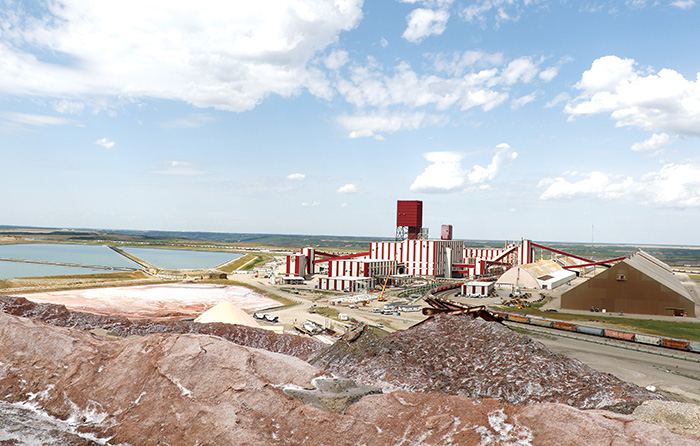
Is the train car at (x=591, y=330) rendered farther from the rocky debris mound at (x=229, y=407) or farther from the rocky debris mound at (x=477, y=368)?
Answer: the rocky debris mound at (x=229, y=407)

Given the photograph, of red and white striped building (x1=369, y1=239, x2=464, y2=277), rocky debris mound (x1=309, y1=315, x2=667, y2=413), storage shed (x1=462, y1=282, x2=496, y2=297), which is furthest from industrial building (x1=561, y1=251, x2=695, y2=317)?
rocky debris mound (x1=309, y1=315, x2=667, y2=413)

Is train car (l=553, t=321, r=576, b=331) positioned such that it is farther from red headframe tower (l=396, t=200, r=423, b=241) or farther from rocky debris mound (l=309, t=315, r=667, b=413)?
red headframe tower (l=396, t=200, r=423, b=241)

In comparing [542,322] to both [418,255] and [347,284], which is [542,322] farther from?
[418,255]

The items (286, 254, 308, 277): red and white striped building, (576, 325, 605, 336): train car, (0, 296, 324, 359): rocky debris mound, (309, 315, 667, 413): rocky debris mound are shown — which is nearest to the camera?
(309, 315, 667, 413): rocky debris mound

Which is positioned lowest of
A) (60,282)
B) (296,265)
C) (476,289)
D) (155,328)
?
(60,282)

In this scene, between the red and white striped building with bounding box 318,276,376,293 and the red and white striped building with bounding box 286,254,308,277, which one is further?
the red and white striped building with bounding box 286,254,308,277

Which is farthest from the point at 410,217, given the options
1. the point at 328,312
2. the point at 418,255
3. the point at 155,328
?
the point at 155,328

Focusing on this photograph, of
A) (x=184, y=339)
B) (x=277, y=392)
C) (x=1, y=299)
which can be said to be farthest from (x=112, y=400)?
(x=1, y=299)
